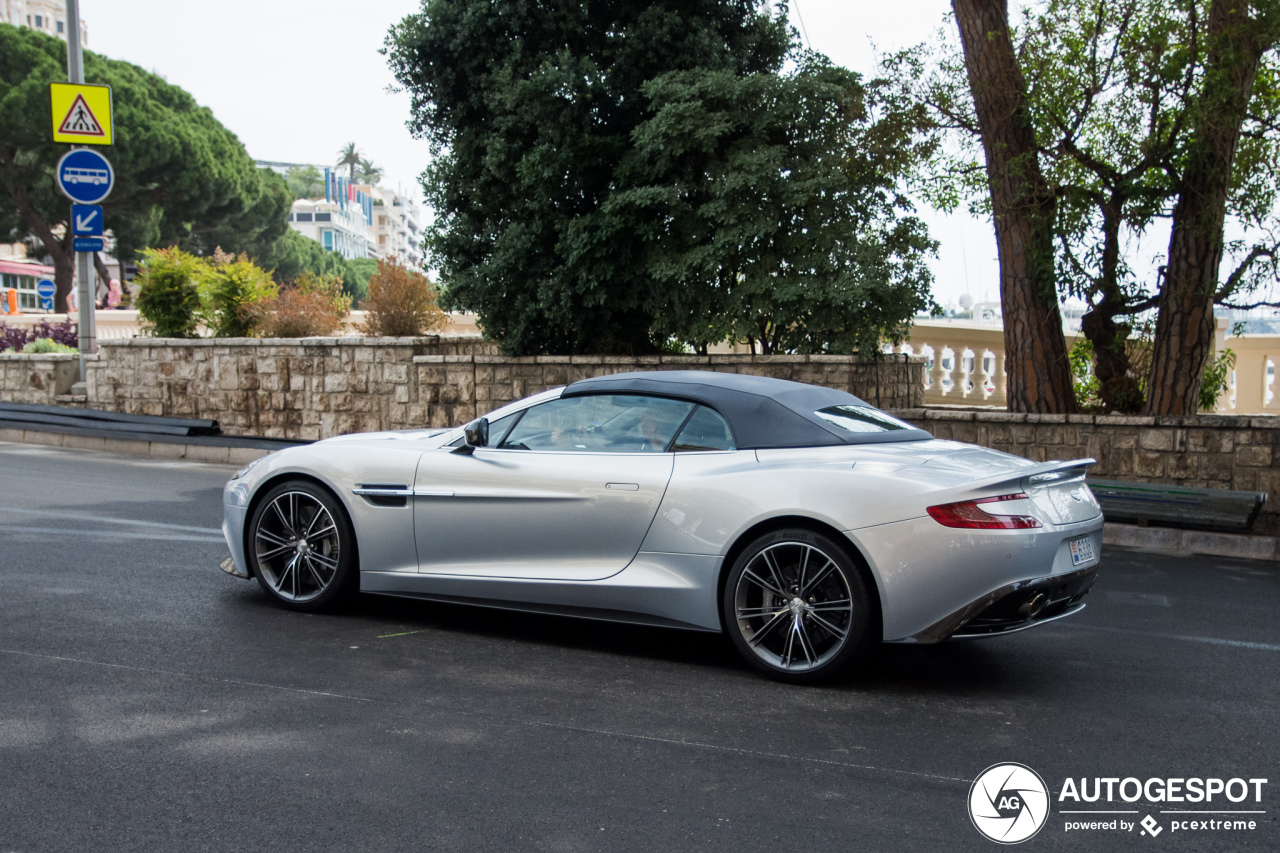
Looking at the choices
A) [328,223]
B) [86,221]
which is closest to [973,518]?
[86,221]

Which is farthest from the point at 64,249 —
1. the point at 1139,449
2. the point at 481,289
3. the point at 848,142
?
the point at 1139,449

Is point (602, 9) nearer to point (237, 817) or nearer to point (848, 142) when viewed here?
point (848, 142)

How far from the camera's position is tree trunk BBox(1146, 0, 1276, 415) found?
940 cm

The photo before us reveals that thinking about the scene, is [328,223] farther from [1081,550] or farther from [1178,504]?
[1081,550]

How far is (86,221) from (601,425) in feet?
45.2

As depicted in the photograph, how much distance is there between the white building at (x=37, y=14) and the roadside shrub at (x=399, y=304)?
126m

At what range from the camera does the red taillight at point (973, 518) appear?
4555mm

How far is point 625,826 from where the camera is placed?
3346 millimetres

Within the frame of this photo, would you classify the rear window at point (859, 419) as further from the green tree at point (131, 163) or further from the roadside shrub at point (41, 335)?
the green tree at point (131, 163)

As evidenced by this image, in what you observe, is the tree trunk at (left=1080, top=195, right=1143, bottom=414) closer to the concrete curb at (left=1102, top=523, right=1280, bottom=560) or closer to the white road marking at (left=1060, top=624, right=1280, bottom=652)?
the concrete curb at (left=1102, top=523, right=1280, bottom=560)

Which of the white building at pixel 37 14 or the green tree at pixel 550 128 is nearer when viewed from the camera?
the green tree at pixel 550 128

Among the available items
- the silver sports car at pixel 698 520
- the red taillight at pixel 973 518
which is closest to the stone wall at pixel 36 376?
the silver sports car at pixel 698 520

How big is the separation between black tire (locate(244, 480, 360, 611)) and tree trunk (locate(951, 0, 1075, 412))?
7.60 metres

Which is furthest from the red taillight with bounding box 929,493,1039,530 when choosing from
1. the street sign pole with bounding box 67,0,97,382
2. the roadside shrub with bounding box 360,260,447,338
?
the street sign pole with bounding box 67,0,97,382
